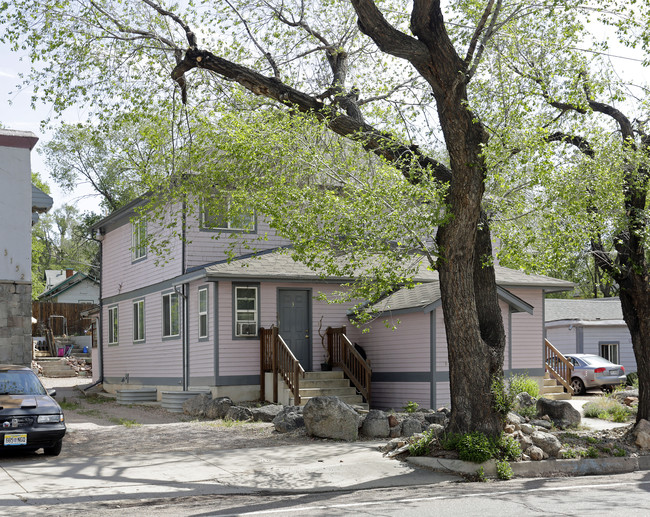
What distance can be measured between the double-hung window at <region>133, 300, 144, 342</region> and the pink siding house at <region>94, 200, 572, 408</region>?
1.02 meters

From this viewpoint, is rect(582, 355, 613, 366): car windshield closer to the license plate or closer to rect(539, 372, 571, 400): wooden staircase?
rect(539, 372, 571, 400): wooden staircase

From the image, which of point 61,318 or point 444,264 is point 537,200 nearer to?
point 444,264

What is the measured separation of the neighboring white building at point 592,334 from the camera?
1189 inches

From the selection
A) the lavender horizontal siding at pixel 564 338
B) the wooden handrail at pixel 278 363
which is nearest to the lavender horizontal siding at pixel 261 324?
the wooden handrail at pixel 278 363

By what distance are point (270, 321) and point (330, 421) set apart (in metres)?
6.58

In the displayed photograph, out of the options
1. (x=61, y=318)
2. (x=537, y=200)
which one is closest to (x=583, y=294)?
(x=61, y=318)

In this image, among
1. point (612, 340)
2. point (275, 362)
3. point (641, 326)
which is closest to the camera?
point (641, 326)

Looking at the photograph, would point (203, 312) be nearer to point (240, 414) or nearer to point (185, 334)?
point (185, 334)

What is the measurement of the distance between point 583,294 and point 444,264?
53.2 meters

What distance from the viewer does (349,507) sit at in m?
8.44

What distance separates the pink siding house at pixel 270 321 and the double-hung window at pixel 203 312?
28 mm

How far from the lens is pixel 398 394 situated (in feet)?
64.3

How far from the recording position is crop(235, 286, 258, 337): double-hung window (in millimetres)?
19953

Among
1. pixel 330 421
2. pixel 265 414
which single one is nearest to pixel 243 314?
pixel 265 414
